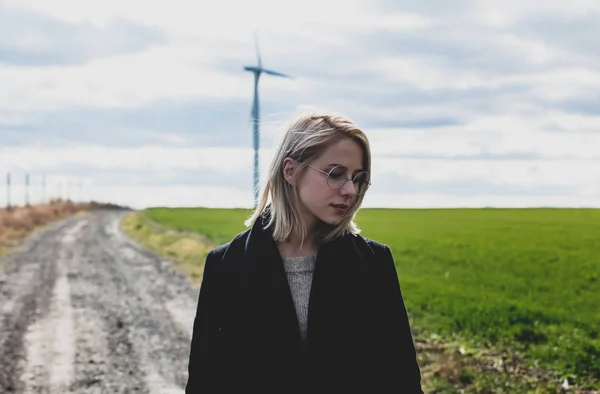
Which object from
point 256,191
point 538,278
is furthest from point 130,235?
point 256,191

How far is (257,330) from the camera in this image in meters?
2.64

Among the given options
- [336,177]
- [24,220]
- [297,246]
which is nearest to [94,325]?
[297,246]

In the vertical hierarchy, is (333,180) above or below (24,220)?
above

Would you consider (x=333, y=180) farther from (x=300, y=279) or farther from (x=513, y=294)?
(x=513, y=294)

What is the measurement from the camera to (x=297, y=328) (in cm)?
260

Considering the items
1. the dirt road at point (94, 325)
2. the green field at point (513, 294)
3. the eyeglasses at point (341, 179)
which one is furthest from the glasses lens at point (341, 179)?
the dirt road at point (94, 325)

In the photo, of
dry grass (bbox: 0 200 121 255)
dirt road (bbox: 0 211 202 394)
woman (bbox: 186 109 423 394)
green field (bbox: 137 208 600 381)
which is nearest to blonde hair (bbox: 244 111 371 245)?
woman (bbox: 186 109 423 394)

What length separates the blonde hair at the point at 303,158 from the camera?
8.35 ft

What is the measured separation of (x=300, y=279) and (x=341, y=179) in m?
0.36

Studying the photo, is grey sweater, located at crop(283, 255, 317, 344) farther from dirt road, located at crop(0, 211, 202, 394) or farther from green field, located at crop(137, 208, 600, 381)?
dirt road, located at crop(0, 211, 202, 394)

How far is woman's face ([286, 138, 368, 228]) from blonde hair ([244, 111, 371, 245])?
0.8 inches

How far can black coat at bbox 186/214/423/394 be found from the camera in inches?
102

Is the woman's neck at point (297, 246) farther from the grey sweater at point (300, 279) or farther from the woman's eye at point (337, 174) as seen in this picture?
the woman's eye at point (337, 174)

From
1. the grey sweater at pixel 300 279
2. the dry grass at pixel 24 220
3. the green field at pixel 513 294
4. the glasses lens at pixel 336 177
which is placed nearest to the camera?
the glasses lens at pixel 336 177
